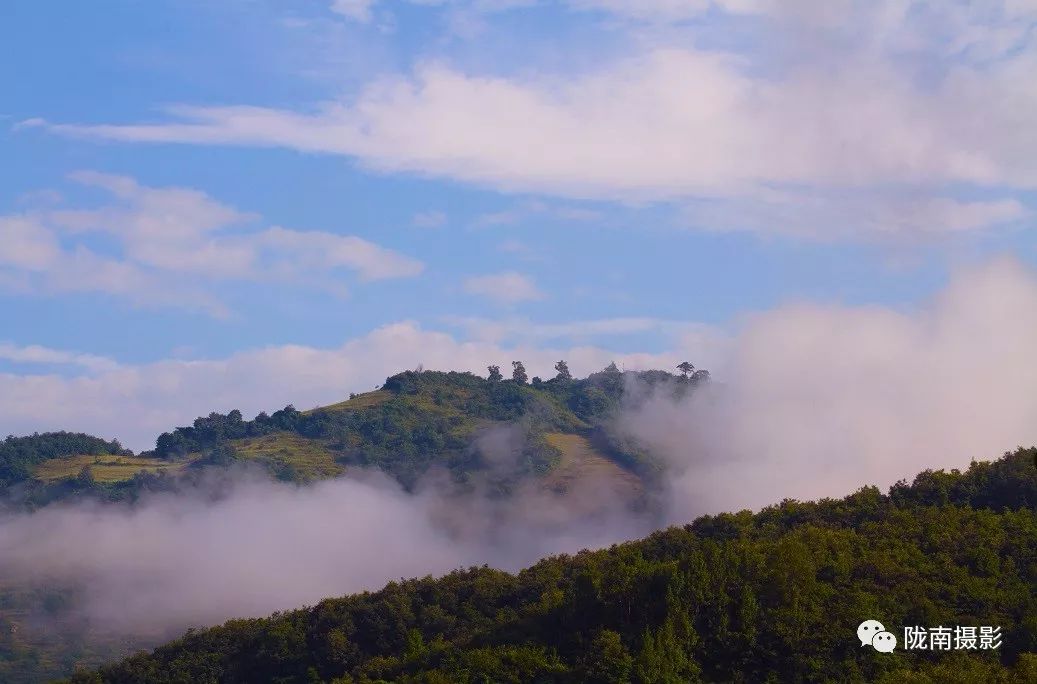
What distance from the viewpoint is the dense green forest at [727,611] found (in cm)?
8831

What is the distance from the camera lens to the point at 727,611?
91.9 m

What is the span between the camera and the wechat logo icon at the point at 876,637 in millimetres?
86875

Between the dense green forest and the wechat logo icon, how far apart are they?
1.84 ft

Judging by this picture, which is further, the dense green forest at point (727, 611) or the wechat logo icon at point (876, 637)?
the dense green forest at point (727, 611)

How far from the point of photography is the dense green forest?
290 ft

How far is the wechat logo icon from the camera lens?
86.9 m

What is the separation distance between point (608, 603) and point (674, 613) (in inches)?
273

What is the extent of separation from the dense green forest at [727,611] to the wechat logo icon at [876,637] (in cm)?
56

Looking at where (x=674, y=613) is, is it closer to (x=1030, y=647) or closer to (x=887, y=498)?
(x=1030, y=647)

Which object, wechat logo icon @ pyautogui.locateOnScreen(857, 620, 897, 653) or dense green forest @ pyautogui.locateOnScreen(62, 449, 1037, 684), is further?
dense green forest @ pyautogui.locateOnScreen(62, 449, 1037, 684)

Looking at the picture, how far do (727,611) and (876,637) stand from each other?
9.36 metres

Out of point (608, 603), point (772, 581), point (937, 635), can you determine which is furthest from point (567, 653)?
point (937, 635)

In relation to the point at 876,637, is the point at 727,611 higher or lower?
higher

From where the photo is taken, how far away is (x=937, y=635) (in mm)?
87438
